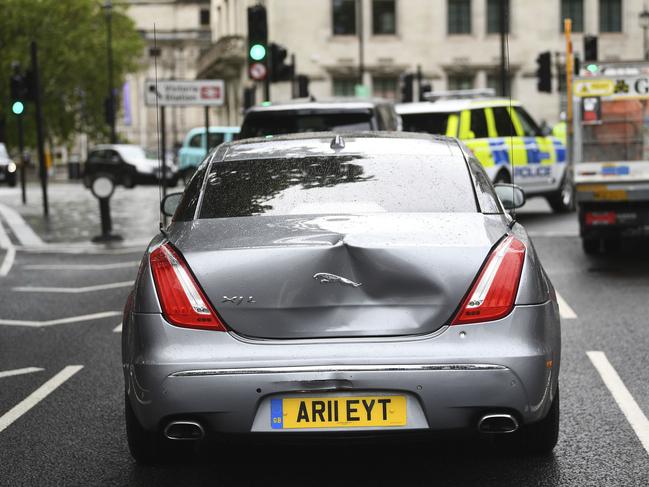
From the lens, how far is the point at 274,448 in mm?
5793

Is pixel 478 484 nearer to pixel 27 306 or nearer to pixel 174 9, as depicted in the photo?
pixel 27 306

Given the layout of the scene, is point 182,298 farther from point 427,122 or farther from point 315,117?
point 427,122

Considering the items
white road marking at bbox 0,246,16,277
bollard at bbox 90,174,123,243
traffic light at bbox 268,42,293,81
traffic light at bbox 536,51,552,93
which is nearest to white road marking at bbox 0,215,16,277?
white road marking at bbox 0,246,16,277

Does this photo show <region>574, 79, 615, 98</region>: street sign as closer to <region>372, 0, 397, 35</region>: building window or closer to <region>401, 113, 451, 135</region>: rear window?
<region>401, 113, 451, 135</region>: rear window

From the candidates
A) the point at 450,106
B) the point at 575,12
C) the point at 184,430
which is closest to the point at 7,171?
the point at 575,12

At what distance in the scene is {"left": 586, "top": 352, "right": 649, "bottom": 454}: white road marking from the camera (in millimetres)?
5969

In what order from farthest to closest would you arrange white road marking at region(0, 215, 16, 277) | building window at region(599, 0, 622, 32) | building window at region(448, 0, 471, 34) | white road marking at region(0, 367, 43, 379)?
building window at region(448, 0, 471, 34)
building window at region(599, 0, 622, 32)
white road marking at region(0, 215, 16, 277)
white road marking at region(0, 367, 43, 379)

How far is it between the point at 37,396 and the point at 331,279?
309 cm

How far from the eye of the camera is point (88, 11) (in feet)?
192

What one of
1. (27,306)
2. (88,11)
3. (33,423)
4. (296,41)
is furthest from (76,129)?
(33,423)

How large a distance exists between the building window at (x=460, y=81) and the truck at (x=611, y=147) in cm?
4775

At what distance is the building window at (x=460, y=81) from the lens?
61.7 m

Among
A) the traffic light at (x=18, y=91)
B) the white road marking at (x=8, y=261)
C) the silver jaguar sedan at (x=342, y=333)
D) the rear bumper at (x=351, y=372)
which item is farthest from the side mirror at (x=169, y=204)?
the traffic light at (x=18, y=91)

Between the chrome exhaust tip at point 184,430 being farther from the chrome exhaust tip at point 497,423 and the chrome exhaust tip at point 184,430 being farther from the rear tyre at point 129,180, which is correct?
the rear tyre at point 129,180
